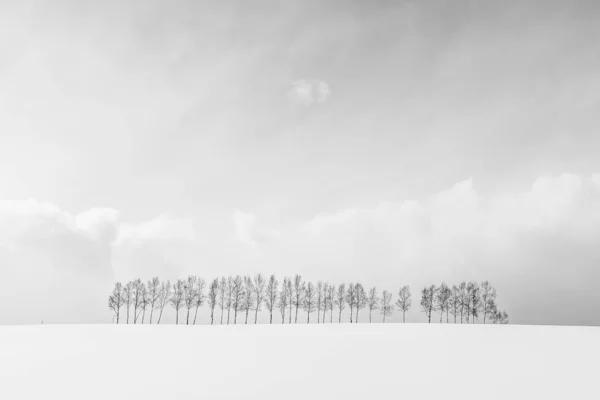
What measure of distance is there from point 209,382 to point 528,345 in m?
Result: 40.4

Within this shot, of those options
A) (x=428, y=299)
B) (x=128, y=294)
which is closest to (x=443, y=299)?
(x=428, y=299)

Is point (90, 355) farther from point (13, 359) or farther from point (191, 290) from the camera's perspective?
point (191, 290)

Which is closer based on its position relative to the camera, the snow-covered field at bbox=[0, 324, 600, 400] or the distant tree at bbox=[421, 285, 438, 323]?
the snow-covered field at bbox=[0, 324, 600, 400]

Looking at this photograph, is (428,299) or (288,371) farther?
(428,299)

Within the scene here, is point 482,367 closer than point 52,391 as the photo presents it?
No

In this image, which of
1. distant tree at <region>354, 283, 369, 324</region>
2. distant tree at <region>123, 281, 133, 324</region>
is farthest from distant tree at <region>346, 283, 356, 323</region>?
distant tree at <region>123, 281, 133, 324</region>

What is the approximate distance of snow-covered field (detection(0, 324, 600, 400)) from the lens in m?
20.3

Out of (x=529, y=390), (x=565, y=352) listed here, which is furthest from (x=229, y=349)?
(x=565, y=352)

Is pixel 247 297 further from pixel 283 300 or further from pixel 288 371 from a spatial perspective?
pixel 288 371

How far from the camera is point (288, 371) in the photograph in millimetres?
25781

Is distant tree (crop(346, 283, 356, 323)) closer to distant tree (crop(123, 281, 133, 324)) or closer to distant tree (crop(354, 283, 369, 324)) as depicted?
distant tree (crop(354, 283, 369, 324))

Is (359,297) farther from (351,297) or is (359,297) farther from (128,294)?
(128,294)

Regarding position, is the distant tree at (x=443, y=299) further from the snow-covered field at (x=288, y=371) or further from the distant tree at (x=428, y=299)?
the snow-covered field at (x=288, y=371)

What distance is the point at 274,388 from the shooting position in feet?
68.4
